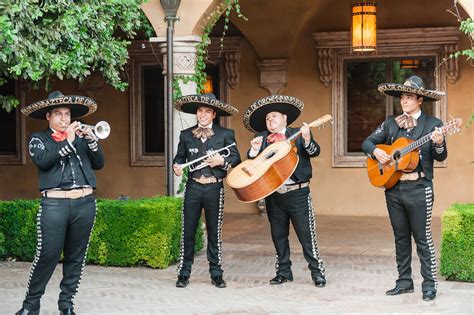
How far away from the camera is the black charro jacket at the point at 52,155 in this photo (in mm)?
7406

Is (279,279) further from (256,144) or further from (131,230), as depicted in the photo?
(131,230)

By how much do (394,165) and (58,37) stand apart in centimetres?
A: 313

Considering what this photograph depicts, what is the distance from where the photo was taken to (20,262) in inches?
432

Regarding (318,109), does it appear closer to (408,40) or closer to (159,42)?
(408,40)

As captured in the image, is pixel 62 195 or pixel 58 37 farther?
pixel 58 37

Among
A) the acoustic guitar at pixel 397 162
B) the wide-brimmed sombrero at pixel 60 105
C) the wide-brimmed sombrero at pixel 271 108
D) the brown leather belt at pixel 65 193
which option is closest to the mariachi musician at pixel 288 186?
the wide-brimmed sombrero at pixel 271 108

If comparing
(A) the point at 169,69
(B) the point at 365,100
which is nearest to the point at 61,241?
(A) the point at 169,69

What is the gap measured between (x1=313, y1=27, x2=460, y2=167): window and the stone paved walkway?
3926 millimetres

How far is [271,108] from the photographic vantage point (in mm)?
9109

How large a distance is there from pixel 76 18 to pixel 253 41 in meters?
7.15

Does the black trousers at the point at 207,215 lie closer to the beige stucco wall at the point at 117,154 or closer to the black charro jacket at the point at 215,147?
the black charro jacket at the point at 215,147

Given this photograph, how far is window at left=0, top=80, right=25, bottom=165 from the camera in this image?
17.5 m

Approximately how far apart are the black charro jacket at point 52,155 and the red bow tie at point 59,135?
3 cm

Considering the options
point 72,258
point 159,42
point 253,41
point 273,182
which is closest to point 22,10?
point 72,258
